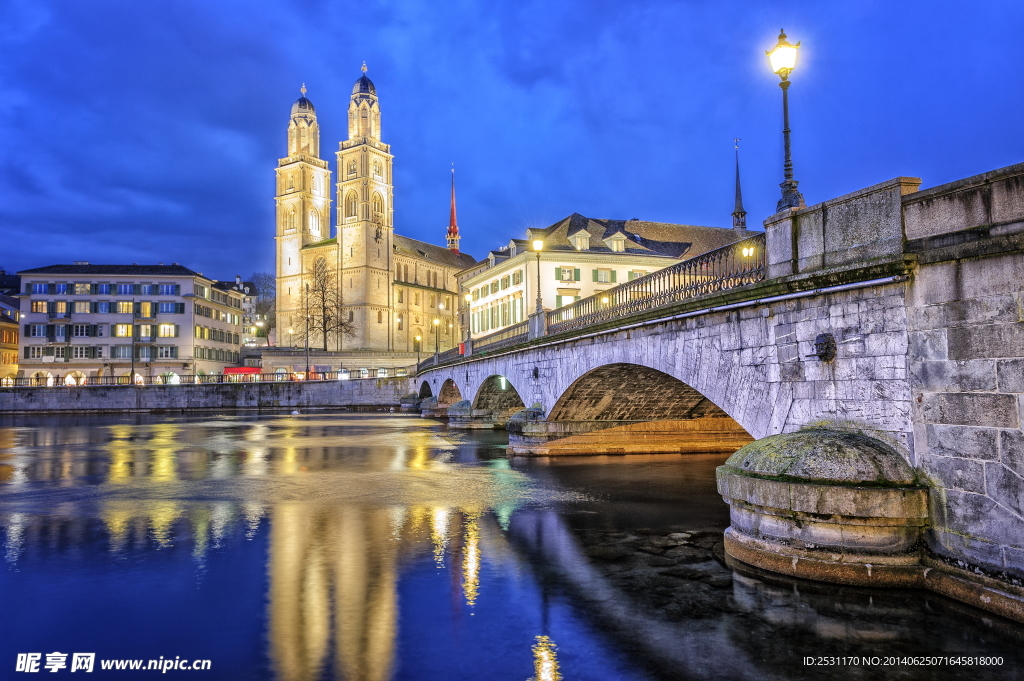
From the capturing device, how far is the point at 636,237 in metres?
63.9

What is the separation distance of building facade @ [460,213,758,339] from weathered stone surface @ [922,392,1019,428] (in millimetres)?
46991

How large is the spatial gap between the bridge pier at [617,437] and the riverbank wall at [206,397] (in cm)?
4588

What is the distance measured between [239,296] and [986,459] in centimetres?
11203

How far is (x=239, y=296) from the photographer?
108438mm

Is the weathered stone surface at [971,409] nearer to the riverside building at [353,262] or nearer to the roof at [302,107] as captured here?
the riverside building at [353,262]

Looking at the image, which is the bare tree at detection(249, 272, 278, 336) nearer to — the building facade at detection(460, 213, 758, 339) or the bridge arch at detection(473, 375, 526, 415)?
the building facade at detection(460, 213, 758, 339)

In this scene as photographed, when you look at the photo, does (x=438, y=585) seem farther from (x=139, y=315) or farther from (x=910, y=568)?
(x=139, y=315)

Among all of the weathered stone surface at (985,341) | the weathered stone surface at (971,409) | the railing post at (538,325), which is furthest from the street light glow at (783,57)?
the railing post at (538,325)

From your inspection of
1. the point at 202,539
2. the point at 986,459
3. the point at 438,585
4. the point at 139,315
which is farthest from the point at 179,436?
the point at 139,315

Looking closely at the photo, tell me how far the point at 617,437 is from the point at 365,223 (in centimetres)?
9180

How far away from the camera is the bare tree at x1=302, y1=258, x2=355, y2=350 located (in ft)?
346

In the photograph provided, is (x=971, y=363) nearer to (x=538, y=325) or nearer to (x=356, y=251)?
(x=538, y=325)

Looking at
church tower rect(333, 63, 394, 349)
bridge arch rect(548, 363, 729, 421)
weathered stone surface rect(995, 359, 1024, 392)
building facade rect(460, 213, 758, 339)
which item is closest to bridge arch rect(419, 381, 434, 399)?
building facade rect(460, 213, 758, 339)

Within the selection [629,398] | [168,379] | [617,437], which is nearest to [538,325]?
[629,398]
